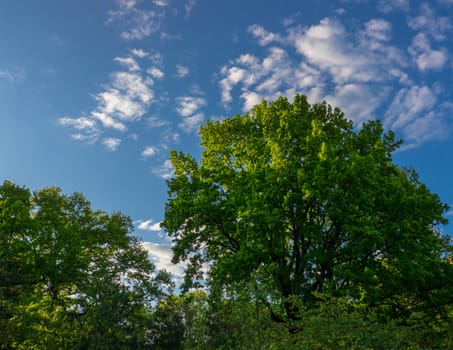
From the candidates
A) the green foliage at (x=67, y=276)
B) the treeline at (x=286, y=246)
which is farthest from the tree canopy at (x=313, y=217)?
the green foliage at (x=67, y=276)

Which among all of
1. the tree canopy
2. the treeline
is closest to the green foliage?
the treeline

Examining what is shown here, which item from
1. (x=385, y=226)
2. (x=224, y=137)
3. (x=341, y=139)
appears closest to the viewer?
(x=385, y=226)

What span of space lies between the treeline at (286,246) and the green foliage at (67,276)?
0.11m

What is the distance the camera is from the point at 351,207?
2041 centimetres

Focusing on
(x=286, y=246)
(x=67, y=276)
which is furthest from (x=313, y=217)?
(x=67, y=276)

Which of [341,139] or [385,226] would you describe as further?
[341,139]

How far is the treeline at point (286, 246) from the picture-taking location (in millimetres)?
18656

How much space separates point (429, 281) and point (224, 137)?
14678mm

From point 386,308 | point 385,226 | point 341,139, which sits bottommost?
point 386,308

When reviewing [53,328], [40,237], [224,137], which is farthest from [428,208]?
[40,237]

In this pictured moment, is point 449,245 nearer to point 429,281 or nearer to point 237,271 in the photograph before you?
point 429,281

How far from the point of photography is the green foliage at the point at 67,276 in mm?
18906

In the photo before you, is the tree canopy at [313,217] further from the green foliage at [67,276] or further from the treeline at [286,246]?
the green foliage at [67,276]

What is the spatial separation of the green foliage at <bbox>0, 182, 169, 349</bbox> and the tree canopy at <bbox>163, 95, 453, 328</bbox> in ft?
13.9
